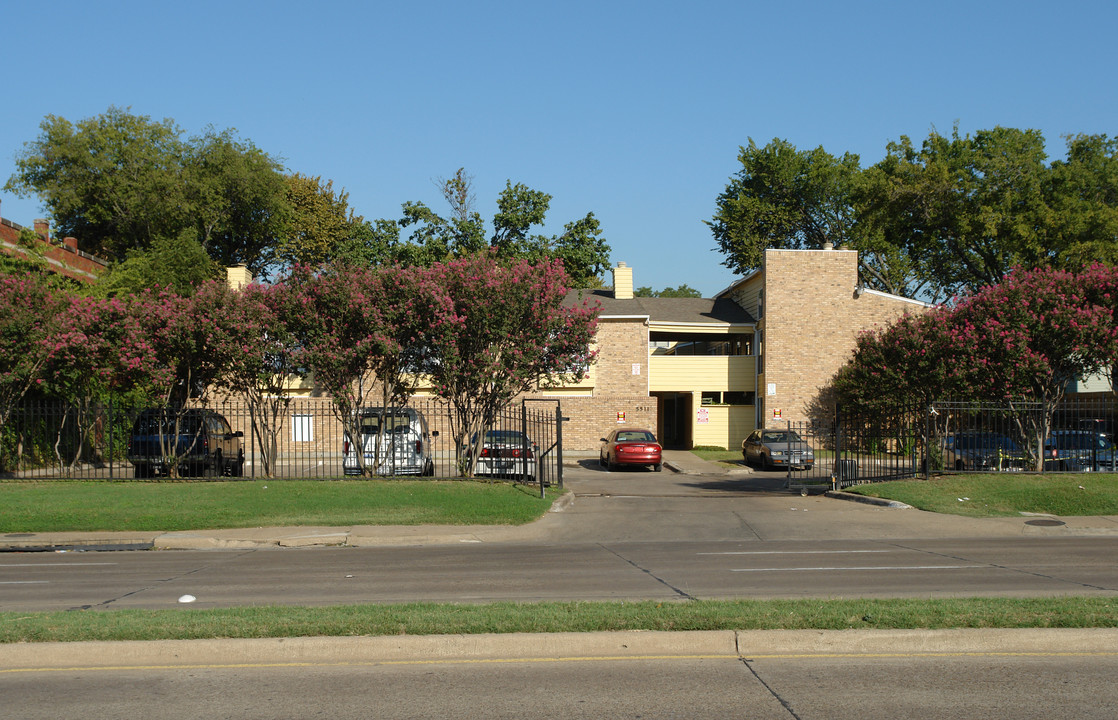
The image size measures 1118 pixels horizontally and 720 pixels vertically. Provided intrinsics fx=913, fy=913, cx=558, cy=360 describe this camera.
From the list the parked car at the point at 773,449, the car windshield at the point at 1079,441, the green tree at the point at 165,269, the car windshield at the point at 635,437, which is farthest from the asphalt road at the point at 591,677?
the green tree at the point at 165,269

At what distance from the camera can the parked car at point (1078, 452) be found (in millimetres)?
23438

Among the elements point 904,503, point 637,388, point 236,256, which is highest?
point 236,256

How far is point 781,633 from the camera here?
7.39m

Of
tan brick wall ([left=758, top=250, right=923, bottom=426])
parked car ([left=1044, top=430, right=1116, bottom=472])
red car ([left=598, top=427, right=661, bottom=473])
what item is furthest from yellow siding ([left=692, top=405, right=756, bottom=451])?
parked car ([left=1044, top=430, right=1116, bottom=472])

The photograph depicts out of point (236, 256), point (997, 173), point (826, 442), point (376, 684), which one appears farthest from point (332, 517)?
point (236, 256)

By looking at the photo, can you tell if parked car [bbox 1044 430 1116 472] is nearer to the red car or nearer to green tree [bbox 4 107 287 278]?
the red car

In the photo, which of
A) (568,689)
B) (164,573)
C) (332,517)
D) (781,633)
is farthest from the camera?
(332,517)

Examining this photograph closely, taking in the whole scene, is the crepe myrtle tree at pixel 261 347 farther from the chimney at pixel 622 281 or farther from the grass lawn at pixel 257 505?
the chimney at pixel 622 281

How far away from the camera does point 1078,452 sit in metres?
23.5

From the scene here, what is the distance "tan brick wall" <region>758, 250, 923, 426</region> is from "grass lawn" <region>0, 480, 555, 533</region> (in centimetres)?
2041

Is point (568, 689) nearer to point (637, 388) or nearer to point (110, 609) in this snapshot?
point (110, 609)

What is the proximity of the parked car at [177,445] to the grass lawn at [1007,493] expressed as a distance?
16764 millimetres

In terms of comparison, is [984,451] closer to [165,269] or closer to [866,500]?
[866,500]

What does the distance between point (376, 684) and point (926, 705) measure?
3758 millimetres
